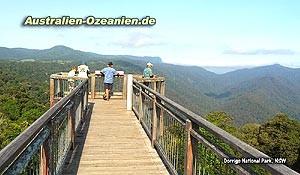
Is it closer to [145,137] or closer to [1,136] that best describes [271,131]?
[1,136]

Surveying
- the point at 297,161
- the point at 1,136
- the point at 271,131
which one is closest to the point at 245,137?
the point at 271,131

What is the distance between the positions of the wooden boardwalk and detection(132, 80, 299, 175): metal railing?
28 cm

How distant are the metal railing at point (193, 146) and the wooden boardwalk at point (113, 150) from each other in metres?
0.28

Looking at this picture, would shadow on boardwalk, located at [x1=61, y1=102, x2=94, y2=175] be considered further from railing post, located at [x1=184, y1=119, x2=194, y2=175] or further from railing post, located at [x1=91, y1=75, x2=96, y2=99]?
railing post, located at [x1=91, y1=75, x2=96, y2=99]

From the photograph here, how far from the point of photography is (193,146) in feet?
13.1

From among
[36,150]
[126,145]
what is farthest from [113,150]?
[36,150]

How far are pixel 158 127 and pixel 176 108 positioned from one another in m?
1.62

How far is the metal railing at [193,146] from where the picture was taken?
2539 mm

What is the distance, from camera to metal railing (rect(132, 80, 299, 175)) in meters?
2.54

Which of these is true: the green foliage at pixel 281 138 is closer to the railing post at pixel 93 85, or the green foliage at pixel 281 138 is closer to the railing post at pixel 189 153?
the railing post at pixel 93 85

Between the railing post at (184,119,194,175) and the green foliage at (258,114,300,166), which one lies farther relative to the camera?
the green foliage at (258,114,300,166)

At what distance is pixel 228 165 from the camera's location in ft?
9.29

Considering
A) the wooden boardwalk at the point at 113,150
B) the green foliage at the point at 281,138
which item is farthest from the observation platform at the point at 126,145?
the green foliage at the point at 281,138

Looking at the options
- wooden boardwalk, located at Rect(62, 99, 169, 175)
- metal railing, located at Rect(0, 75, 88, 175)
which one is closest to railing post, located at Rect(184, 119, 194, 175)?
wooden boardwalk, located at Rect(62, 99, 169, 175)
